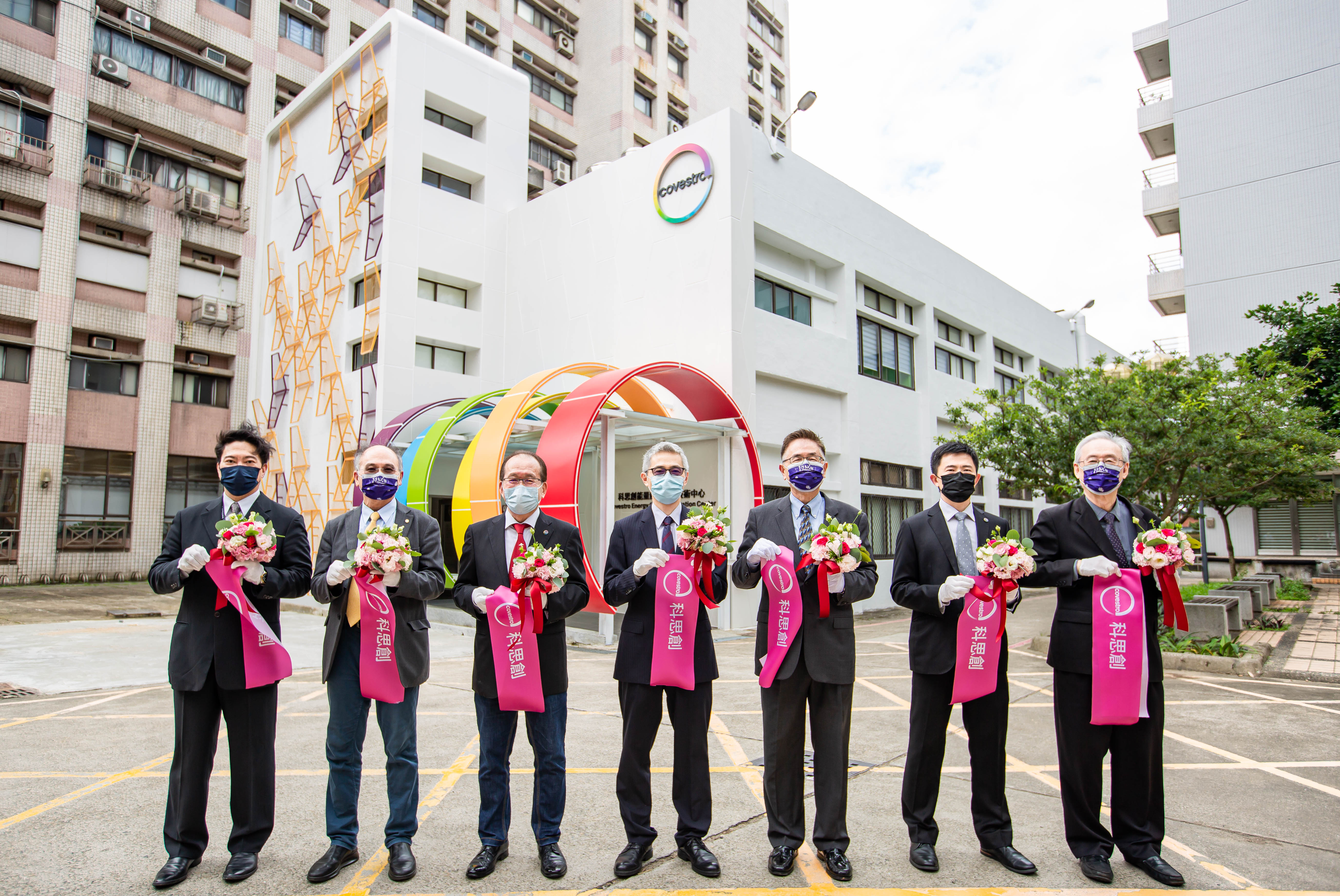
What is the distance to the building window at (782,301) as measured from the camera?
55.0 feet

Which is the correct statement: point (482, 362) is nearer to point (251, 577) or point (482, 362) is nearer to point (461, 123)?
point (461, 123)

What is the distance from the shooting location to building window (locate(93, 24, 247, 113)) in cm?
2477

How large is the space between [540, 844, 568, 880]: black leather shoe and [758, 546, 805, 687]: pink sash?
1.30m

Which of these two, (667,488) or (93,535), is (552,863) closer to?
(667,488)

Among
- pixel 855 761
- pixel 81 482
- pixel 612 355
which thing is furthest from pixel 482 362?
pixel 855 761

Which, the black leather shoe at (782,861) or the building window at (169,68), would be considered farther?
the building window at (169,68)

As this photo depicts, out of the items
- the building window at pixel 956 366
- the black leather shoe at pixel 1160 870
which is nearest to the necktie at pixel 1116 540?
the black leather shoe at pixel 1160 870

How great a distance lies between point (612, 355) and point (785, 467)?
43.5ft

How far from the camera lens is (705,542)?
13.3ft

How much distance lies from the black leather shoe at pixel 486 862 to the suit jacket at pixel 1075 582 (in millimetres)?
2916

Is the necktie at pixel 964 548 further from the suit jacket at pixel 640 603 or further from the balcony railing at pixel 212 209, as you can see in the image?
the balcony railing at pixel 212 209

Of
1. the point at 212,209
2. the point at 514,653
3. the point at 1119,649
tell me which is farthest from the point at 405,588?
the point at 212,209

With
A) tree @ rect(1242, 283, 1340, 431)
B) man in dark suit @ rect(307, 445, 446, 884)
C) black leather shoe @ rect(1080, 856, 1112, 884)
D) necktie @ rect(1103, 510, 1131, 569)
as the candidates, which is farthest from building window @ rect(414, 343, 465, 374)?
tree @ rect(1242, 283, 1340, 431)

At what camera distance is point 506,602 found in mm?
3971
